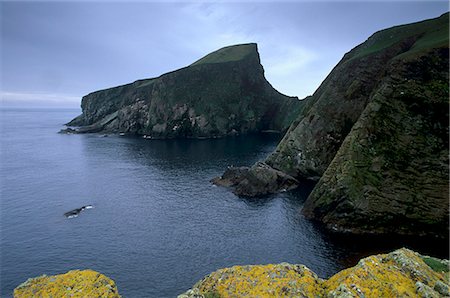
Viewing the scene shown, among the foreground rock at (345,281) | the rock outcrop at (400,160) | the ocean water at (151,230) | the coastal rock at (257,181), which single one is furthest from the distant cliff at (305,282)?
the coastal rock at (257,181)

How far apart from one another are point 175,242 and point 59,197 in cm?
4368

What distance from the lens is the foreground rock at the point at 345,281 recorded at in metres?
18.2

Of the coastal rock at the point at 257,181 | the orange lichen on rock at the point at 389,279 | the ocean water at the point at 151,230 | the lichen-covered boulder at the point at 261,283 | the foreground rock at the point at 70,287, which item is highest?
the orange lichen on rock at the point at 389,279

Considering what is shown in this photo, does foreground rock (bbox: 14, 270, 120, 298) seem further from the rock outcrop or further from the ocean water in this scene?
the rock outcrop

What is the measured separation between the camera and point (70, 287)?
2200 cm

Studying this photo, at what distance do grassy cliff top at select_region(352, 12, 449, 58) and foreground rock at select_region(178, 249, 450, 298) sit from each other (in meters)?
72.8

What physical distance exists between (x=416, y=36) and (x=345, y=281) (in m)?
94.9

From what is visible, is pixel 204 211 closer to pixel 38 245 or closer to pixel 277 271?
pixel 38 245

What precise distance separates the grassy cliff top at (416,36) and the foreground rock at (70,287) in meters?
83.4

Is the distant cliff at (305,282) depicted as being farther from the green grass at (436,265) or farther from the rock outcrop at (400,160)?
the rock outcrop at (400,160)

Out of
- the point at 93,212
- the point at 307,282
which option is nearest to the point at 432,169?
the point at 307,282

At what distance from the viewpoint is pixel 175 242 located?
59938mm

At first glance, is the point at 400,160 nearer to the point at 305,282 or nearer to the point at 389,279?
the point at 389,279

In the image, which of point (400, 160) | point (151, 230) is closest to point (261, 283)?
point (151, 230)
